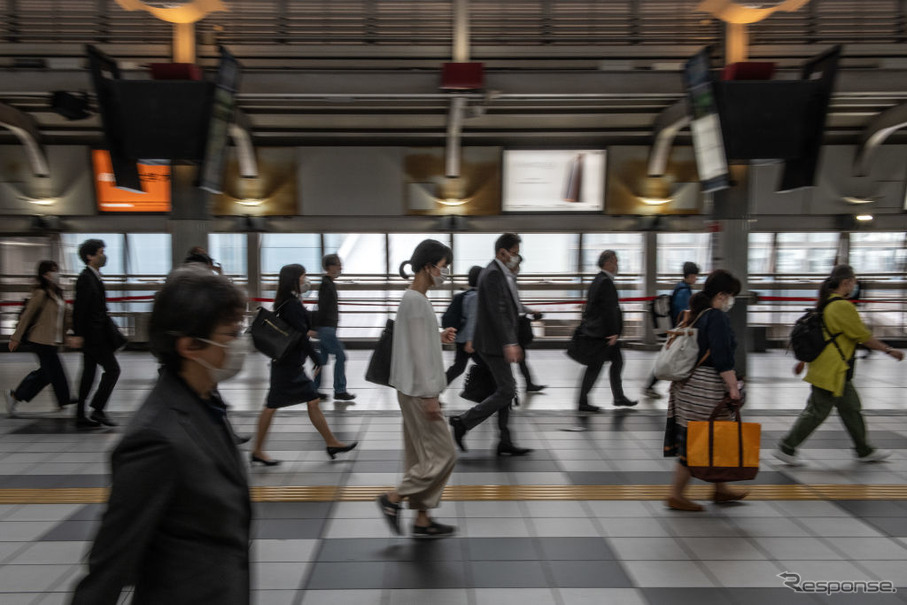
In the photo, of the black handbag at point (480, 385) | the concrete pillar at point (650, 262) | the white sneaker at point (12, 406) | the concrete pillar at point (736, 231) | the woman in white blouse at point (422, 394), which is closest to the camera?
the woman in white blouse at point (422, 394)

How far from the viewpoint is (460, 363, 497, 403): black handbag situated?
588 centimetres

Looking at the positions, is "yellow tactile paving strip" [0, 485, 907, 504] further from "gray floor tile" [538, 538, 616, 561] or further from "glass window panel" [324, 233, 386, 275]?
"glass window panel" [324, 233, 386, 275]

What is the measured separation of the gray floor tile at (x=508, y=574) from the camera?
Answer: 341 centimetres

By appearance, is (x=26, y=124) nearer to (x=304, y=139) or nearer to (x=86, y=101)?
(x=86, y=101)

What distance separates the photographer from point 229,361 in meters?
1.59

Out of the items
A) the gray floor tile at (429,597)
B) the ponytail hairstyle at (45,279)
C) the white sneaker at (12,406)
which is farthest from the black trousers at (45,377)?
the gray floor tile at (429,597)

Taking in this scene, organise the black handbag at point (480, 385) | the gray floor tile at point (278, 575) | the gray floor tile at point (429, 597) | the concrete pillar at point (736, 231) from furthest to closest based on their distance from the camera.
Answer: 1. the concrete pillar at point (736, 231)
2. the black handbag at point (480, 385)
3. the gray floor tile at point (278, 575)
4. the gray floor tile at point (429, 597)

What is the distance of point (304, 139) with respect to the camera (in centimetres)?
1354

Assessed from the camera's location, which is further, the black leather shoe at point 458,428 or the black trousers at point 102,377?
the black trousers at point 102,377

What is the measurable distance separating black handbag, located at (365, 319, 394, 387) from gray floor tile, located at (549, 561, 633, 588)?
1.41 meters

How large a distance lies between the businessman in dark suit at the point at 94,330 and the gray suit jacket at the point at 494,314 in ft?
12.3

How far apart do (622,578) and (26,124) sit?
1345 centimetres

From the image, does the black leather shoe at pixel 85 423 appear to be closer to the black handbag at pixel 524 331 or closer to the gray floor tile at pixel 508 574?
the black handbag at pixel 524 331

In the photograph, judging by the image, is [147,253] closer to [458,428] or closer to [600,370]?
[600,370]
